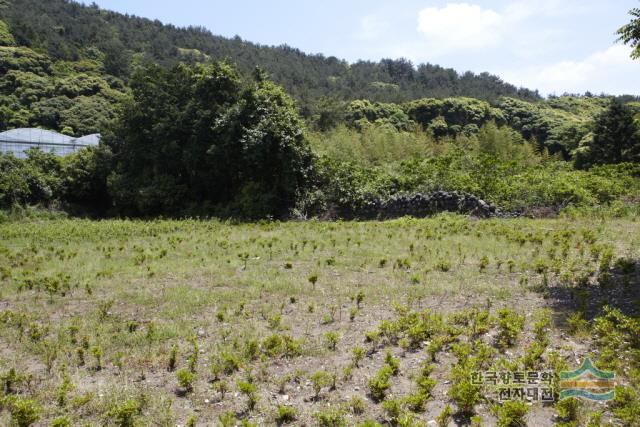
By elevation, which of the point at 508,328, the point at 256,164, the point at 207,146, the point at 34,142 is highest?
the point at 34,142

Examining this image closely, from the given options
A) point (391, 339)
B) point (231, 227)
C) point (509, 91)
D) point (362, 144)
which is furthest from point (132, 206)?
point (509, 91)

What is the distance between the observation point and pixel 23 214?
17.8 m

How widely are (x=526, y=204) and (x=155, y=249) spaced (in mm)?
11522

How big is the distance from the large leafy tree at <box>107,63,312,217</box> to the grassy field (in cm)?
710

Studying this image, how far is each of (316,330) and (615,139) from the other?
1149 inches

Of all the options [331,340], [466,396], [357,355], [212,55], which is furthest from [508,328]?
[212,55]

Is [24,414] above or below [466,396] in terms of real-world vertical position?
below

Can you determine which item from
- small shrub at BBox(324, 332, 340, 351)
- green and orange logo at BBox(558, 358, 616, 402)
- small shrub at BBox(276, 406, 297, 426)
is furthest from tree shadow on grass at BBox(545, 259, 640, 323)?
small shrub at BBox(276, 406, 297, 426)

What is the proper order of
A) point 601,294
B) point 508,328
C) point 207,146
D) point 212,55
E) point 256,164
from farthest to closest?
point 212,55
point 207,146
point 256,164
point 601,294
point 508,328

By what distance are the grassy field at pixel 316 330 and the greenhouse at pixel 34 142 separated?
18.2 meters

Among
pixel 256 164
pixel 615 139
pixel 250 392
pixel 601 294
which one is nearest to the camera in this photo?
pixel 250 392

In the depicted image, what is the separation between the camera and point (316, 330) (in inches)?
237

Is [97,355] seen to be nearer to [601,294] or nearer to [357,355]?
[357,355]

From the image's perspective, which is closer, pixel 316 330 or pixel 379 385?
pixel 379 385
